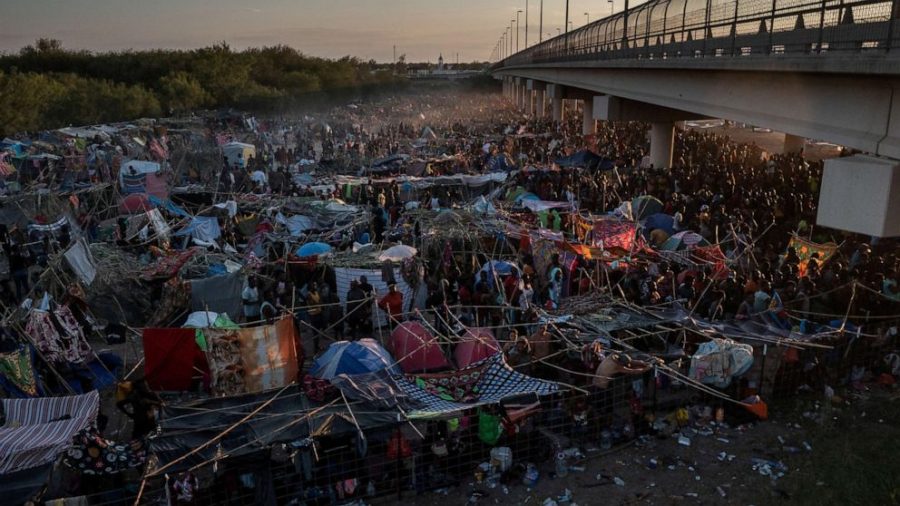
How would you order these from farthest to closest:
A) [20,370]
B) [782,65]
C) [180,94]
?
1. [180,94]
2. [782,65]
3. [20,370]

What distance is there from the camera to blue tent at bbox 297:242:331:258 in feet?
47.2

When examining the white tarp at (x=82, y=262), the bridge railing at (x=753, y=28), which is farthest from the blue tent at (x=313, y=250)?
the bridge railing at (x=753, y=28)

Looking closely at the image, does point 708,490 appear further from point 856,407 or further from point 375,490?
point 375,490

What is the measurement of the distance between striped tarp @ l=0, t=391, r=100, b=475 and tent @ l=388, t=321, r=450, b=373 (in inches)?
150

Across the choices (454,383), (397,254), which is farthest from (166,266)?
(454,383)

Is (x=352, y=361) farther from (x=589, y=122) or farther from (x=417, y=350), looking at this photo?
(x=589, y=122)

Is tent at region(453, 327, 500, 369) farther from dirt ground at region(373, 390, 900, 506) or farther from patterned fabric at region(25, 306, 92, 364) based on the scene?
patterned fabric at region(25, 306, 92, 364)

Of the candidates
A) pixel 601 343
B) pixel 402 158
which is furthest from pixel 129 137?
pixel 601 343

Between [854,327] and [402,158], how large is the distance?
1922 centimetres

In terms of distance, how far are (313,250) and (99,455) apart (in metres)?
7.65

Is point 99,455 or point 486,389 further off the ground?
point 486,389

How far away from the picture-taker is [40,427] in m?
7.56

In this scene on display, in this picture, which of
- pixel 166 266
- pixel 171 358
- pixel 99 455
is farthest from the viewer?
pixel 166 266

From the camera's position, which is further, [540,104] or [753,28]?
[540,104]
